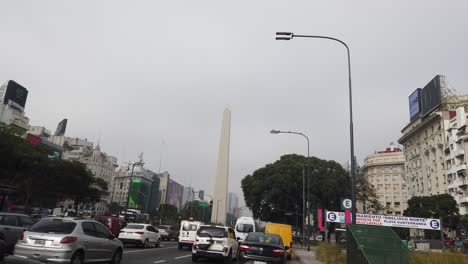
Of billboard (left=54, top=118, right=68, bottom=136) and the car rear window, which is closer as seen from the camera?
the car rear window

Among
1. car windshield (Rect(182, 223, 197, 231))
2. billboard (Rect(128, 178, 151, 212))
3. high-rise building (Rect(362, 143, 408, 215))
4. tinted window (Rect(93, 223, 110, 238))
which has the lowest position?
tinted window (Rect(93, 223, 110, 238))

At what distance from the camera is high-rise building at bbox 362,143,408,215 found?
115500 mm

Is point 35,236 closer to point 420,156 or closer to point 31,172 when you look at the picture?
point 31,172

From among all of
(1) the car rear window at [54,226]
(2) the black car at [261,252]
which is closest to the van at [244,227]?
(2) the black car at [261,252]

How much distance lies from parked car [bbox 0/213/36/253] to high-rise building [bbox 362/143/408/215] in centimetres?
11341

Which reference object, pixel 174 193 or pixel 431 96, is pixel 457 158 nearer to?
pixel 431 96

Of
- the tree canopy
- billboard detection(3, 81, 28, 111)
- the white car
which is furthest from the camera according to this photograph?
billboard detection(3, 81, 28, 111)

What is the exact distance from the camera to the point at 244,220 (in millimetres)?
29594

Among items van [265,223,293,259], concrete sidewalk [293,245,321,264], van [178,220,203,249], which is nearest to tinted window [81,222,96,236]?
van [178,220,203,249]

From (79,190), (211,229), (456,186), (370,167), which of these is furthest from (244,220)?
(370,167)

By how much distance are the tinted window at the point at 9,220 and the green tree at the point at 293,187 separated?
49072 mm

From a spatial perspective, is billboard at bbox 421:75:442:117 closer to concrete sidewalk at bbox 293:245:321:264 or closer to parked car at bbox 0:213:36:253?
concrete sidewalk at bbox 293:245:321:264

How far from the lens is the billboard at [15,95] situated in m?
84.4

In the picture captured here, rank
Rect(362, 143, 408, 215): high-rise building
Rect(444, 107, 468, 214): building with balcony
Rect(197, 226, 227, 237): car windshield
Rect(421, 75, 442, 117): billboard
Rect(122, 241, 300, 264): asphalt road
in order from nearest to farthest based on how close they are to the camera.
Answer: Rect(122, 241, 300, 264): asphalt road → Rect(197, 226, 227, 237): car windshield → Rect(444, 107, 468, 214): building with balcony → Rect(421, 75, 442, 117): billboard → Rect(362, 143, 408, 215): high-rise building
